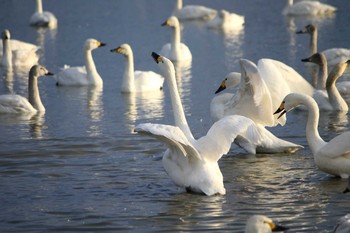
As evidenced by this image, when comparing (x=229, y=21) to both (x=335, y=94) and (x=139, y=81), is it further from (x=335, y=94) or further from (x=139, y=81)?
(x=335, y=94)

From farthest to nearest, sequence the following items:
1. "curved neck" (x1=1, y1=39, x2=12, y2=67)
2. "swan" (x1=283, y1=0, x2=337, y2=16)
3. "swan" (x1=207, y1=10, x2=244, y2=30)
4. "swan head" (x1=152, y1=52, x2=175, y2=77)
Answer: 1. "swan" (x1=283, y1=0, x2=337, y2=16)
2. "swan" (x1=207, y1=10, x2=244, y2=30)
3. "curved neck" (x1=1, y1=39, x2=12, y2=67)
4. "swan head" (x1=152, y1=52, x2=175, y2=77)

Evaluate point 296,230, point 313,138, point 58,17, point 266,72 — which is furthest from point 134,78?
point 58,17

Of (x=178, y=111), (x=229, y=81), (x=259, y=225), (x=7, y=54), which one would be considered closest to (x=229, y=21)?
(x=7, y=54)

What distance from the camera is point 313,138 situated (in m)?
10.8

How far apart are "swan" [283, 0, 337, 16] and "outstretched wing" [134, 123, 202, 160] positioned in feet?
76.0

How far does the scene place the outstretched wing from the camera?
8766 mm

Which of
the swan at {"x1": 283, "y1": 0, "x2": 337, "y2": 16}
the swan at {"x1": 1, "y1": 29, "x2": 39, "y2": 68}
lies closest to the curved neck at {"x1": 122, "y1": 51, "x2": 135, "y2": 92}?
the swan at {"x1": 1, "y1": 29, "x2": 39, "y2": 68}

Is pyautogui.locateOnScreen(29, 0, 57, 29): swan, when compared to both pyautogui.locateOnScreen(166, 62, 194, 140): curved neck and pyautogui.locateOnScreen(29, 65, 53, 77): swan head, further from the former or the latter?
pyautogui.locateOnScreen(166, 62, 194, 140): curved neck

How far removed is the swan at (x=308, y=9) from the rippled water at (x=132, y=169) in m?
9.00

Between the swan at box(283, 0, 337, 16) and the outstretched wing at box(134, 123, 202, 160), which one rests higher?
the swan at box(283, 0, 337, 16)

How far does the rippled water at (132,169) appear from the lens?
8.98 m

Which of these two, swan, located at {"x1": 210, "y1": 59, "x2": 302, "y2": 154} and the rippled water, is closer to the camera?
the rippled water

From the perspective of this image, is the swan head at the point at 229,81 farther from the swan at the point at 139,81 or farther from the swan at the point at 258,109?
the swan at the point at 139,81

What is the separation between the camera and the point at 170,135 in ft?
29.1
